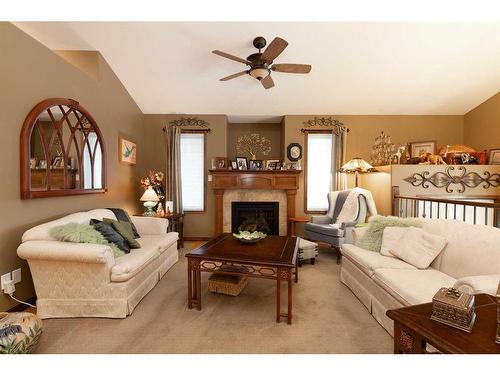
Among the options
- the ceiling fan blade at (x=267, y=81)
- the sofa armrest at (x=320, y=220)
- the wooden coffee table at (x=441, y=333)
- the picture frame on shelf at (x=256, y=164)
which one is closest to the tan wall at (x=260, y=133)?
the picture frame on shelf at (x=256, y=164)

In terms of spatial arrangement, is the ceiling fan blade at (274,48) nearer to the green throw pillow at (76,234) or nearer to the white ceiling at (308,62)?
the white ceiling at (308,62)

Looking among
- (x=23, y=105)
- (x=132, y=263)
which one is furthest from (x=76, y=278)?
(x=23, y=105)

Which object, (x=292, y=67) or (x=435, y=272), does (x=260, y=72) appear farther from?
(x=435, y=272)

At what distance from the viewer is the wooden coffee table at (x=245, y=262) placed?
6.64 feet

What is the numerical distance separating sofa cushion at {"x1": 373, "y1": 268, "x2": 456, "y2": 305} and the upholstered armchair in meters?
1.50

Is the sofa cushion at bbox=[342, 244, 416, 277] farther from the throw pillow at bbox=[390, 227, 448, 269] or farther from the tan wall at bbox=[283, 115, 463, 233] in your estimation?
the tan wall at bbox=[283, 115, 463, 233]

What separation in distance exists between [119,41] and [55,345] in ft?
11.4

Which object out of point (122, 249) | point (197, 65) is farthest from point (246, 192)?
point (122, 249)

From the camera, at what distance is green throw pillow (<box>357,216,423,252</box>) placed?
2.58 metres

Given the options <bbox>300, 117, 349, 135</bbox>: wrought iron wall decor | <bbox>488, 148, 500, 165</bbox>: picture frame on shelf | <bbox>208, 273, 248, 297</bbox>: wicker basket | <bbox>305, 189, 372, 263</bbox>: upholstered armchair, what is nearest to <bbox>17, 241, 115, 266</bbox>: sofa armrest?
<bbox>208, 273, 248, 297</bbox>: wicker basket

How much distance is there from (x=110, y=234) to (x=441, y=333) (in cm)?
273

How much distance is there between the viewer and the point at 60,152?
9.05 feet

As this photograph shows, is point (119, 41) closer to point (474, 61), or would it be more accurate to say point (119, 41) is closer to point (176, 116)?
point (176, 116)

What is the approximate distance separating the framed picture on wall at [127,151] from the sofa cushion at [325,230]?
3.36m
